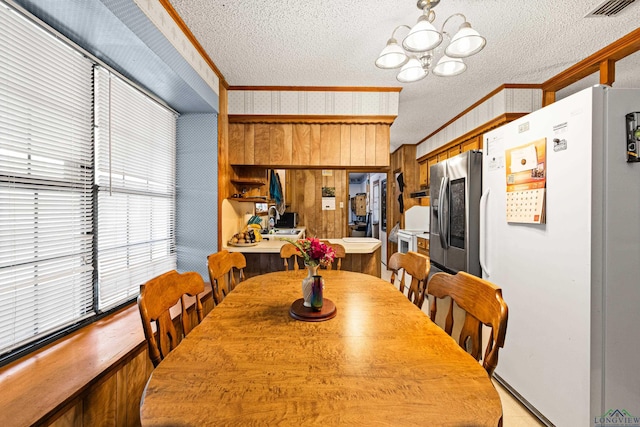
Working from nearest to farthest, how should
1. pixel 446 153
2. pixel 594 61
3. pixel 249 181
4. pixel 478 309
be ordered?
1. pixel 478 309
2. pixel 594 61
3. pixel 249 181
4. pixel 446 153

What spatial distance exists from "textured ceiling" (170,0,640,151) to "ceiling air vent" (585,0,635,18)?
1.5 inches

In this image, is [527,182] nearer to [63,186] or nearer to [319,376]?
[319,376]

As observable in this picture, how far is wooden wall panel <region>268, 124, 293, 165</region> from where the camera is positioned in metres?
2.80

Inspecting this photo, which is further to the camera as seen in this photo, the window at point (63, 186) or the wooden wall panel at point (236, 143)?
the wooden wall panel at point (236, 143)

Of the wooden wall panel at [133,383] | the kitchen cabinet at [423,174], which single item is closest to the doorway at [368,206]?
the kitchen cabinet at [423,174]

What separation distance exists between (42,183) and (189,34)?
138 cm

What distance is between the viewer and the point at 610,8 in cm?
162

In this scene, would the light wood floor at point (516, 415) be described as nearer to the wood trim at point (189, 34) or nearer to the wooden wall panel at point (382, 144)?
the wooden wall panel at point (382, 144)

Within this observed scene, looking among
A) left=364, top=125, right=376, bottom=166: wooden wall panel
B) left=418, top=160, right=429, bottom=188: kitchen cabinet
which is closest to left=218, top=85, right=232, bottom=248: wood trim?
left=364, top=125, right=376, bottom=166: wooden wall panel

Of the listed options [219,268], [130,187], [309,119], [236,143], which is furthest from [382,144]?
[130,187]

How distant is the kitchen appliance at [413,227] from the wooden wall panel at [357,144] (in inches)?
67.6

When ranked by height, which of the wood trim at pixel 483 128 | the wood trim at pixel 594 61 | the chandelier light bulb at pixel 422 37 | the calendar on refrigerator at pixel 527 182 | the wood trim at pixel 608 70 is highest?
the wood trim at pixel 594 61

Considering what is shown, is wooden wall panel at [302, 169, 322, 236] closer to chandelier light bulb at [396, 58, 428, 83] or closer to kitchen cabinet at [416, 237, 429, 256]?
kitchen cabinet at [416, 237, 429, 256]

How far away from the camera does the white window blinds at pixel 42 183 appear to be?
1119 millimetres
